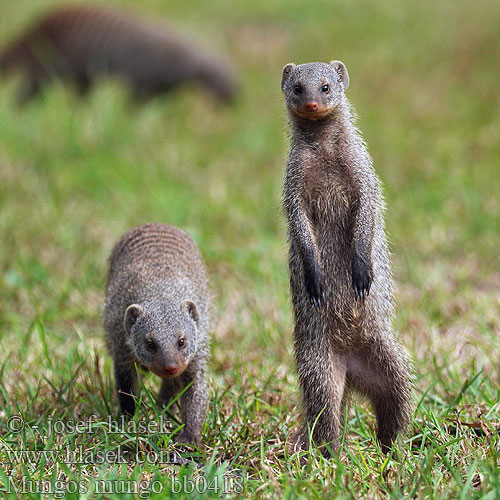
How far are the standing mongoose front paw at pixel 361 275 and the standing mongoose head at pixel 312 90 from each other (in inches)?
22.8

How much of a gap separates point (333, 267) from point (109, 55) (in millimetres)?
7333

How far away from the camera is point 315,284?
9.43 ft

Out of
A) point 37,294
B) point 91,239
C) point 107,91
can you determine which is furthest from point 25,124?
Answer: point 37,294

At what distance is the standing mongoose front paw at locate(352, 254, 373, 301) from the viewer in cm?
287

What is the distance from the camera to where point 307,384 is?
3014 mm

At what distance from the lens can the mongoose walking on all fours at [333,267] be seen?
296cm

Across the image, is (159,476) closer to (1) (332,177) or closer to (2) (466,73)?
(1) (332,177)

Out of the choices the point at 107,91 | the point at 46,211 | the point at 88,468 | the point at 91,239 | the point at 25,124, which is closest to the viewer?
the point at 88,468

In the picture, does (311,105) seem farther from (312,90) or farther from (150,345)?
(150,345)

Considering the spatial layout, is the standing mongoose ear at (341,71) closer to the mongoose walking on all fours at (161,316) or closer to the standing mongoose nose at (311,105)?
the standing mongoose nose at (311,105)

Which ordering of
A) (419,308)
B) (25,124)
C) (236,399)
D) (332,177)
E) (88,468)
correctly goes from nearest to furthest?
(88,468)
(332,177)
(236,399)
(419,308)
(25,124)

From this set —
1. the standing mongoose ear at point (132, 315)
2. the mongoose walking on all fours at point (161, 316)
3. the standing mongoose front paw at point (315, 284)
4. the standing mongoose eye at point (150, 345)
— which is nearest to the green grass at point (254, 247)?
the mongoose walking on all fours at point (161, 316)

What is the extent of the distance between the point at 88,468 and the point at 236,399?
82 centimetres

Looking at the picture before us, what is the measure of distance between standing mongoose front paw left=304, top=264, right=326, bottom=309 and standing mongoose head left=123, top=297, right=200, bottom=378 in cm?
62
